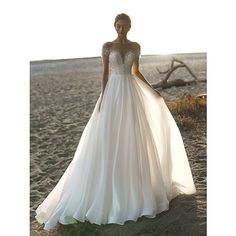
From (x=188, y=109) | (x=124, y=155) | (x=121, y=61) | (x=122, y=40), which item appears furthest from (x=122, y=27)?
(x=124, y=155)

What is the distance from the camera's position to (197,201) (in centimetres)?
294

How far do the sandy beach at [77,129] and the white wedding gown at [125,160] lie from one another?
53mm

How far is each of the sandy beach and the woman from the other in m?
0.05

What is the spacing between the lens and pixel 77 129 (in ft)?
10.1

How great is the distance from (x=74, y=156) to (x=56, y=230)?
0.43 m

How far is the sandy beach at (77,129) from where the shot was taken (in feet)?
9.57

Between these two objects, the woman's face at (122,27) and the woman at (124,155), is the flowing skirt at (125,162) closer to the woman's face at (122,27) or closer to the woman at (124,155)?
the woman at (124,155)

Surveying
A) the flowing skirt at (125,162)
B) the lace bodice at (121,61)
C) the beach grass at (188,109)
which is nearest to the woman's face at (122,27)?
the lace bodice at (121,61)

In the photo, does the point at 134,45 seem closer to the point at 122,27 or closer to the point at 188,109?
the point at 122,27

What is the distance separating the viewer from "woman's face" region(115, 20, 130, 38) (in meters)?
2.94

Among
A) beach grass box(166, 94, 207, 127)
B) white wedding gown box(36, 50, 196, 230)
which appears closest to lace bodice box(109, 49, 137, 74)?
white wedding gown box(36, 50, 196, 230)

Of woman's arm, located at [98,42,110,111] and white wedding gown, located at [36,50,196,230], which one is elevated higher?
woman's arm, located at [98,42,110,111]

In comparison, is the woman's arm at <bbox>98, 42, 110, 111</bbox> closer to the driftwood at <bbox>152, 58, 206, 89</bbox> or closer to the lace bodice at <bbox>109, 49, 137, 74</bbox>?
the lace bodice at <bbox>109, 49, 137, 74</bbox>
